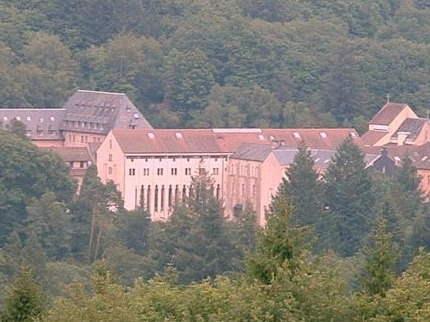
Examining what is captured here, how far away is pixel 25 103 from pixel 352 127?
11.6m

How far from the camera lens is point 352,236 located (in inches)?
3570

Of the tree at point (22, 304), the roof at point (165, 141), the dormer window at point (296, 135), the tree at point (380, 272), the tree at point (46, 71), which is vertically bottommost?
the tree at point (22, 304)

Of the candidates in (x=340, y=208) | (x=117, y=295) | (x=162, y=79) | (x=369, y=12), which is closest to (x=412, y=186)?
(x=340, y=208)

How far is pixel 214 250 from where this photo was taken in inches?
3066

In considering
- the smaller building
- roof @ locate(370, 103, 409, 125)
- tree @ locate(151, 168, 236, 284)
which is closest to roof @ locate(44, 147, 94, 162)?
the smaller building

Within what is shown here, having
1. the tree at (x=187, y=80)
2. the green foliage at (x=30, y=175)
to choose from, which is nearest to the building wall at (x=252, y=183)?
the green foliage at (x=30, y=175)

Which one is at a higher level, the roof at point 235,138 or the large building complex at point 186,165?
the roof at point 235,138

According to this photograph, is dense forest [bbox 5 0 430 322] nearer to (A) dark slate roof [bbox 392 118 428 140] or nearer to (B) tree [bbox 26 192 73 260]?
(B) tree [bbox 26 192 73 260]

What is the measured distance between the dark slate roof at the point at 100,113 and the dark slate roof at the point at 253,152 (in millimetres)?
5626

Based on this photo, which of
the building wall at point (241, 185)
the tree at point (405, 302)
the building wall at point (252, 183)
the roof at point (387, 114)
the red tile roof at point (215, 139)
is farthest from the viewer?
the roof at point (387, 114)

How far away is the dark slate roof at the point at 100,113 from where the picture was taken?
104750 millimetres

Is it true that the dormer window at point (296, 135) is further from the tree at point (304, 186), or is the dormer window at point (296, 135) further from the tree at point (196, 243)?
the tree at point (196, 243)

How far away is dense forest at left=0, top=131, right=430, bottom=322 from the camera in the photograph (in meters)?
43.3

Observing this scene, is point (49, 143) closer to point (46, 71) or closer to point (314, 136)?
point (46, 71)
